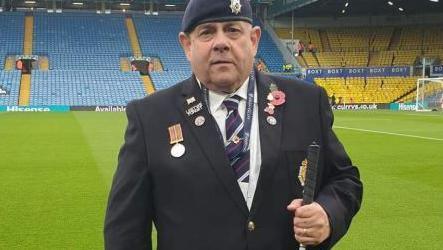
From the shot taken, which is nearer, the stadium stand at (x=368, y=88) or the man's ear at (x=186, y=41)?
the man's ear at (x=186, y=41)

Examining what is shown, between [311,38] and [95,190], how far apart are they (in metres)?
45.9

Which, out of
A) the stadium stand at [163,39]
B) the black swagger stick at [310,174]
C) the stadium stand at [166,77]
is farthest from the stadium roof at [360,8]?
the black swagger stick at [310,174]

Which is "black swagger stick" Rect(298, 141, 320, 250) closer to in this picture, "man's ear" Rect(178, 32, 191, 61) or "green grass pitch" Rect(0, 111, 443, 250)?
"man's ear" Rect(178, 32, 191, 61)

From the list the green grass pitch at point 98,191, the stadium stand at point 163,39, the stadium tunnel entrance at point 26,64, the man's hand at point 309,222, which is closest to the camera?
the man's hand at point 309,222

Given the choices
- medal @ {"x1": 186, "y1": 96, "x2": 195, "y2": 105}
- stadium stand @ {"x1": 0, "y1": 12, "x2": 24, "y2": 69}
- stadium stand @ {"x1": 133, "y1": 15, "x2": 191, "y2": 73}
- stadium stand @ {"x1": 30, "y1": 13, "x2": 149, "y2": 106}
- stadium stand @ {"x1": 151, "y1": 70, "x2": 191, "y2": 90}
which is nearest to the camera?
medal @ {"x1": 186, "y1": 96, "x2": 195, "y2": 105}

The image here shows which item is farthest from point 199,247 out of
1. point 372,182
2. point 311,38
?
point 311,38

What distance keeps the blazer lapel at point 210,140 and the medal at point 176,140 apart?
2.0 inches

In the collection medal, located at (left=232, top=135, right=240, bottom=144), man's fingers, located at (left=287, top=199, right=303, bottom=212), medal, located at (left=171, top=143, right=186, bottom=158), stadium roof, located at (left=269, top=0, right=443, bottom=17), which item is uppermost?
stadium roof, located at (left=269, top=0, right=443, bottom=17)

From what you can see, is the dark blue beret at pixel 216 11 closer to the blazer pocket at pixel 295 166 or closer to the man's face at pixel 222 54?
the man's face at pixel 222 54

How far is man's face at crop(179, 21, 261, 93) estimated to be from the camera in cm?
221

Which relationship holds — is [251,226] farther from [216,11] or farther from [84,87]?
[84,87]

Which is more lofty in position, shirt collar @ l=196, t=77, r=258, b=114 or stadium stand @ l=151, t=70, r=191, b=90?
stadium stand @ l=151, t=70, r=191, b=90

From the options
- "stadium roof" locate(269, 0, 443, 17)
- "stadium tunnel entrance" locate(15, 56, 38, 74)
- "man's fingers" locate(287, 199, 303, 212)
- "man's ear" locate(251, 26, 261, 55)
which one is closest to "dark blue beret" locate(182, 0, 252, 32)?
"man's ear" locate(251, 26, 261, 55)

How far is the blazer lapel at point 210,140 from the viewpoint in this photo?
2.15 meters
